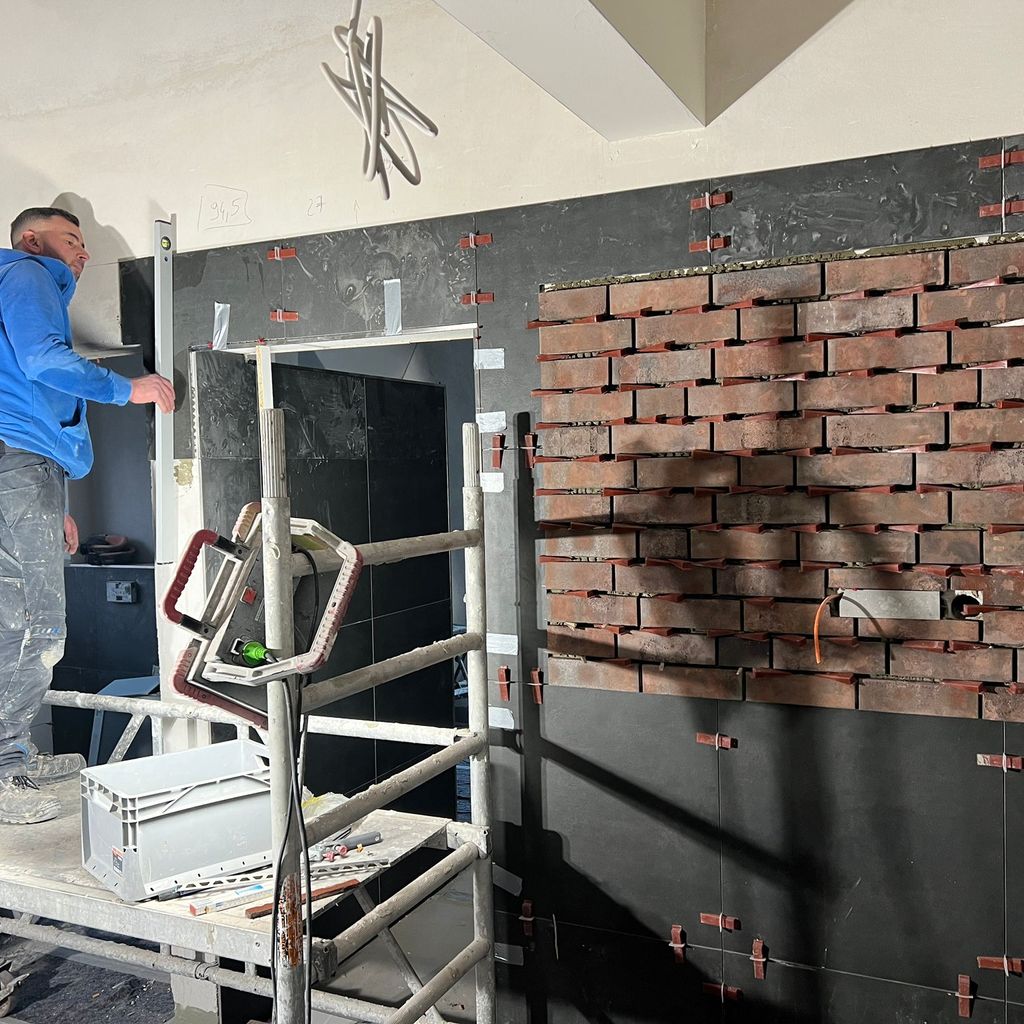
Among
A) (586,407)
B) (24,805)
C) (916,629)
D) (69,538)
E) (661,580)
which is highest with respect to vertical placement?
(586,407)

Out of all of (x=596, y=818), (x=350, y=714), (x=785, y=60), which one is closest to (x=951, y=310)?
(x=785, y=60)

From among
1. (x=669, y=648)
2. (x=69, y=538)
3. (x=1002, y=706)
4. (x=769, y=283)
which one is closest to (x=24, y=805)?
(x=69, y=538)

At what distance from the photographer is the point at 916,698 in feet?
7.70

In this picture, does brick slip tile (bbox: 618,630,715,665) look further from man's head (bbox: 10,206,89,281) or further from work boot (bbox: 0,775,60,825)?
man's head (bbox: 10,206,89,281)

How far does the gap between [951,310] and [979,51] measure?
0.59 meters

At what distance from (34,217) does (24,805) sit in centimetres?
196

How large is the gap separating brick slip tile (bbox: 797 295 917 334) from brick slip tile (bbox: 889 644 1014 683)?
0.77 meters

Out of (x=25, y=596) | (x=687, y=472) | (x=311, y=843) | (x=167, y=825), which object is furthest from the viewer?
(x=25, y=596)

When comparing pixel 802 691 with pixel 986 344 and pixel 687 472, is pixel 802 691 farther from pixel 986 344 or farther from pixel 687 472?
pixel 986 344

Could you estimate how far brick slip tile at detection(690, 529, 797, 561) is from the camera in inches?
96.8

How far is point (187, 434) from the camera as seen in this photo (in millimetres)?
3299

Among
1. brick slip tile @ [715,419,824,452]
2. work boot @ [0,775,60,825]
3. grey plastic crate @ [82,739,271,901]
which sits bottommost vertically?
work boot @ [0,775,60,825]

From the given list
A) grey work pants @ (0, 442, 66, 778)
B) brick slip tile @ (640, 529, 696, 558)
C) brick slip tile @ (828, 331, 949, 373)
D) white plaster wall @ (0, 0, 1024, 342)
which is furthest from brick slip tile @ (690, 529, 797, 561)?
grey work pants @ (0, 442, 66, 778)

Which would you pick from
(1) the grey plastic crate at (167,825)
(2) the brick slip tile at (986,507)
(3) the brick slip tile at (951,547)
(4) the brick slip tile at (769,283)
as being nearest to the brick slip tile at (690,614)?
(3) the brick slip tile at (951,547)
